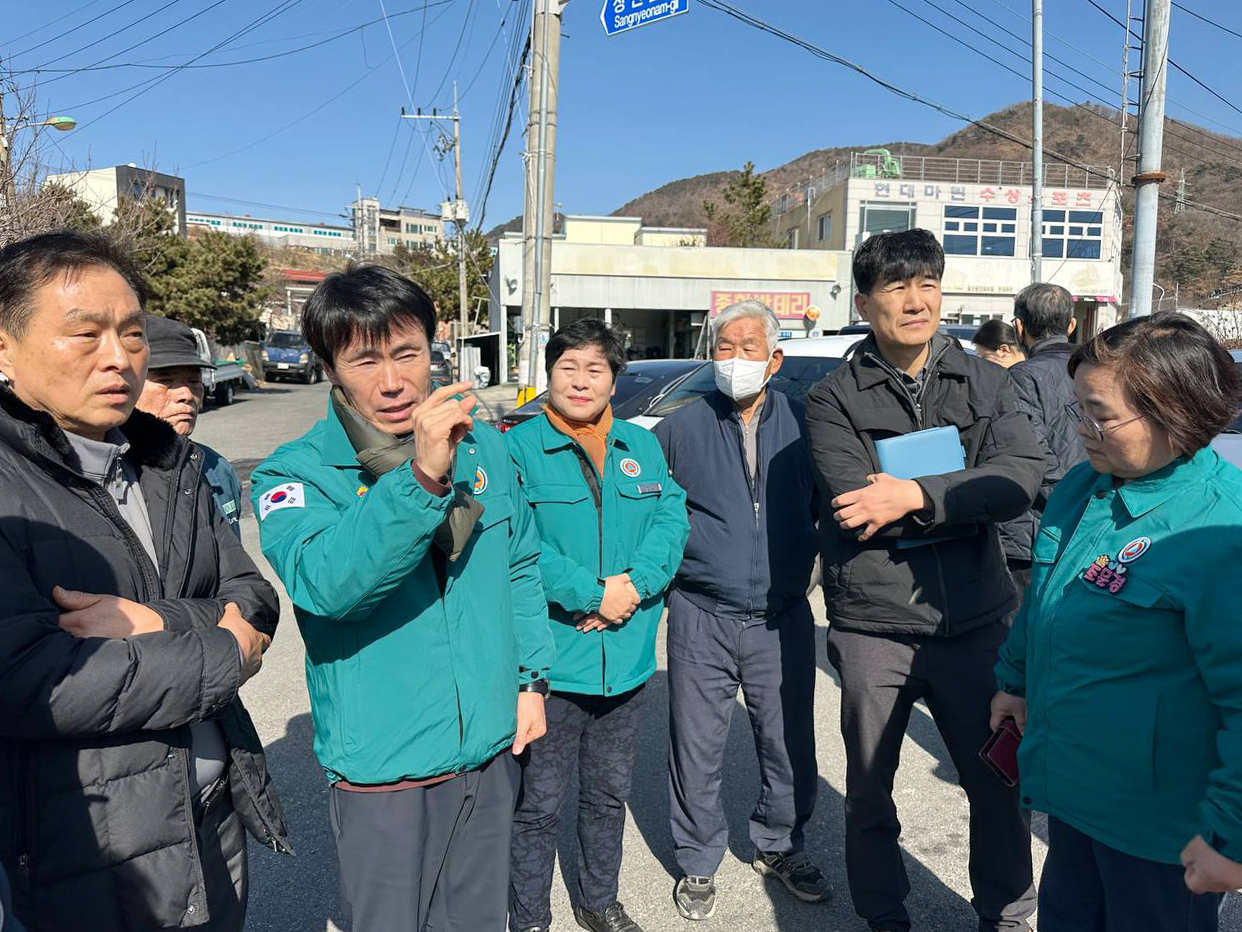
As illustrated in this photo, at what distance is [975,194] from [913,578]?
39.7 meters

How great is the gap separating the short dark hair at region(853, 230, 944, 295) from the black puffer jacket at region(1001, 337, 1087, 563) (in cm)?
151

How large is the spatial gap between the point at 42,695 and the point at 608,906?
6.78 ft

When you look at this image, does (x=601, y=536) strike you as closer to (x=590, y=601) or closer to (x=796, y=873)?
(x=590, y=601)

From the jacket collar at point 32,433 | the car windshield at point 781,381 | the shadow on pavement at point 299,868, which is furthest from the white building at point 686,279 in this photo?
the jacket collar at point 32,433

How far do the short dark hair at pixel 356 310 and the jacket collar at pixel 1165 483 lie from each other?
1676 mm

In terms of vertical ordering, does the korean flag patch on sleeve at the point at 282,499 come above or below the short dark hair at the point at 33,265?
below

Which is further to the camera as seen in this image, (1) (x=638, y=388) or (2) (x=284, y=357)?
(2) (x=284, y=357)

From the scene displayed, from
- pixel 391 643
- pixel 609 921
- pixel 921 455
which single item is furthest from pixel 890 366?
pixel 609 921

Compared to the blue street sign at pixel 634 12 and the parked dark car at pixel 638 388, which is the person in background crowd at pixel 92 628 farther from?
the blue street sign at pixel 634 12

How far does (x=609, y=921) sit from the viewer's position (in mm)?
2820

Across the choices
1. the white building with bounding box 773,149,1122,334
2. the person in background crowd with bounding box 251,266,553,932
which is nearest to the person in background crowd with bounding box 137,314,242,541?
the person in background crowd with bounding box 251,266,553,932

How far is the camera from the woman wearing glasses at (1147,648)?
1.65 m

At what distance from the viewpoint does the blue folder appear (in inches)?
97.3

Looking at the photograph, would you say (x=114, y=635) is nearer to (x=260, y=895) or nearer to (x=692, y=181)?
(x=260, y=895)
